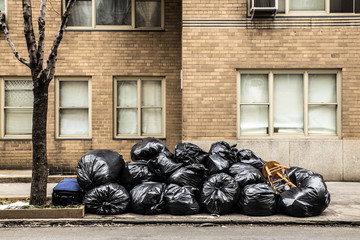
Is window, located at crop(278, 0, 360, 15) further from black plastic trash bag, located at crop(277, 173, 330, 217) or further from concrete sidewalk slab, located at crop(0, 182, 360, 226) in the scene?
concrete sidewalk slab, located at crop(0, 182, 360, 226)

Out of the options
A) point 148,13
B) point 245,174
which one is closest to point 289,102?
point 245,174

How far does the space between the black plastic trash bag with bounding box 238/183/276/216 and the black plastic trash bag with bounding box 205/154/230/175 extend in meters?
0.67

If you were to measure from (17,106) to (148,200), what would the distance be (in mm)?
5741

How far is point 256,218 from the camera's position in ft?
20.6

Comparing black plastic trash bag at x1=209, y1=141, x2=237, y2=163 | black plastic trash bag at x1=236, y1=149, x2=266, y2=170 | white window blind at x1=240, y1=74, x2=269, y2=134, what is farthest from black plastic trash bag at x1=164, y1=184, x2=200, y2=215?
white window blind at x1=240, y1=74, x2=269, y2=134

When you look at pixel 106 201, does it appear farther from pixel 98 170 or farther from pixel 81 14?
pixel 81 14

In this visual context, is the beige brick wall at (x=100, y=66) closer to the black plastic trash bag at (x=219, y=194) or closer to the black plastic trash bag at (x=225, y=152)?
→ the black plastic trash bag at (x=225, y=152)

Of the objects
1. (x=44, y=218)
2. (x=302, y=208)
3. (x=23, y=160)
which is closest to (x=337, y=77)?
(x=302, y=208)

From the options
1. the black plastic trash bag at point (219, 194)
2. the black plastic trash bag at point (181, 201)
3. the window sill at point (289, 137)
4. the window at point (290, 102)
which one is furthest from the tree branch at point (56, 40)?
the window sill at point (289, 137)

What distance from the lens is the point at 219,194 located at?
648cm

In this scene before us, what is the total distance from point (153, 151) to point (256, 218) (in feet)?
7.99

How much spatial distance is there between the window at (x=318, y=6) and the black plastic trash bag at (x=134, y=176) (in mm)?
5309

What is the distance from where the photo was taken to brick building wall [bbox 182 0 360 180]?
9.48 meters

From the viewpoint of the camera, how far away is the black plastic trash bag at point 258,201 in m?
6.40
